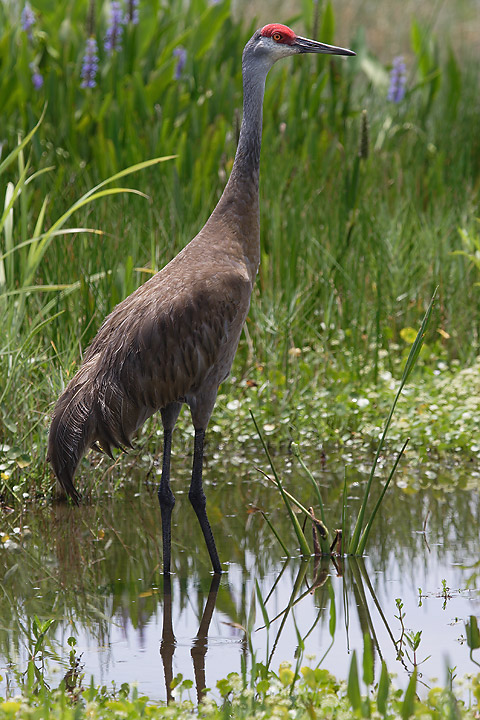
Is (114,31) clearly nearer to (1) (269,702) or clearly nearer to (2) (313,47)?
(2) (313,47)

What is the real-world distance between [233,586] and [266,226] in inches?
131

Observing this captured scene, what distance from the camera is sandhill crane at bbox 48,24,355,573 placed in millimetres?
4383

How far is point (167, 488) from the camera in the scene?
4.62m

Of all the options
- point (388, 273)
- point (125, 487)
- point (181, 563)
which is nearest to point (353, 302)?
point (388, 273)

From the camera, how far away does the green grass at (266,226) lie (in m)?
5.75

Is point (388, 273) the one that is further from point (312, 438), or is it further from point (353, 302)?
point (312, 438)

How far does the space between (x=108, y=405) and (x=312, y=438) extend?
1968 millimetres

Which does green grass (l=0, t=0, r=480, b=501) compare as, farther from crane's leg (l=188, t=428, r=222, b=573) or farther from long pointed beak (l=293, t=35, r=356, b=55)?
long pointed beak (l=293, t=35, r=356, b=55)

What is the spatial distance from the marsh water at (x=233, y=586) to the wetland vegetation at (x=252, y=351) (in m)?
0.02

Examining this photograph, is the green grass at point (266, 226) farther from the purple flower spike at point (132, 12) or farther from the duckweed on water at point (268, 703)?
the duckweed on water at point (268, 703)

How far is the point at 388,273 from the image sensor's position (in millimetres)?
6855

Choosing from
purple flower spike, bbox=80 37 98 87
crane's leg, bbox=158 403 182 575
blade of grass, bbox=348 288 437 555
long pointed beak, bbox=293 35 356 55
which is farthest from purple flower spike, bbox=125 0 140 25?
blade of grass, bbox=348 288 437 555

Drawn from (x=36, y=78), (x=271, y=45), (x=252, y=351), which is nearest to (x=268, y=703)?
(x=271, y=45)

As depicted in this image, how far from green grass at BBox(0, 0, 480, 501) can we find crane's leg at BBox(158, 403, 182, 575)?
658 mm
